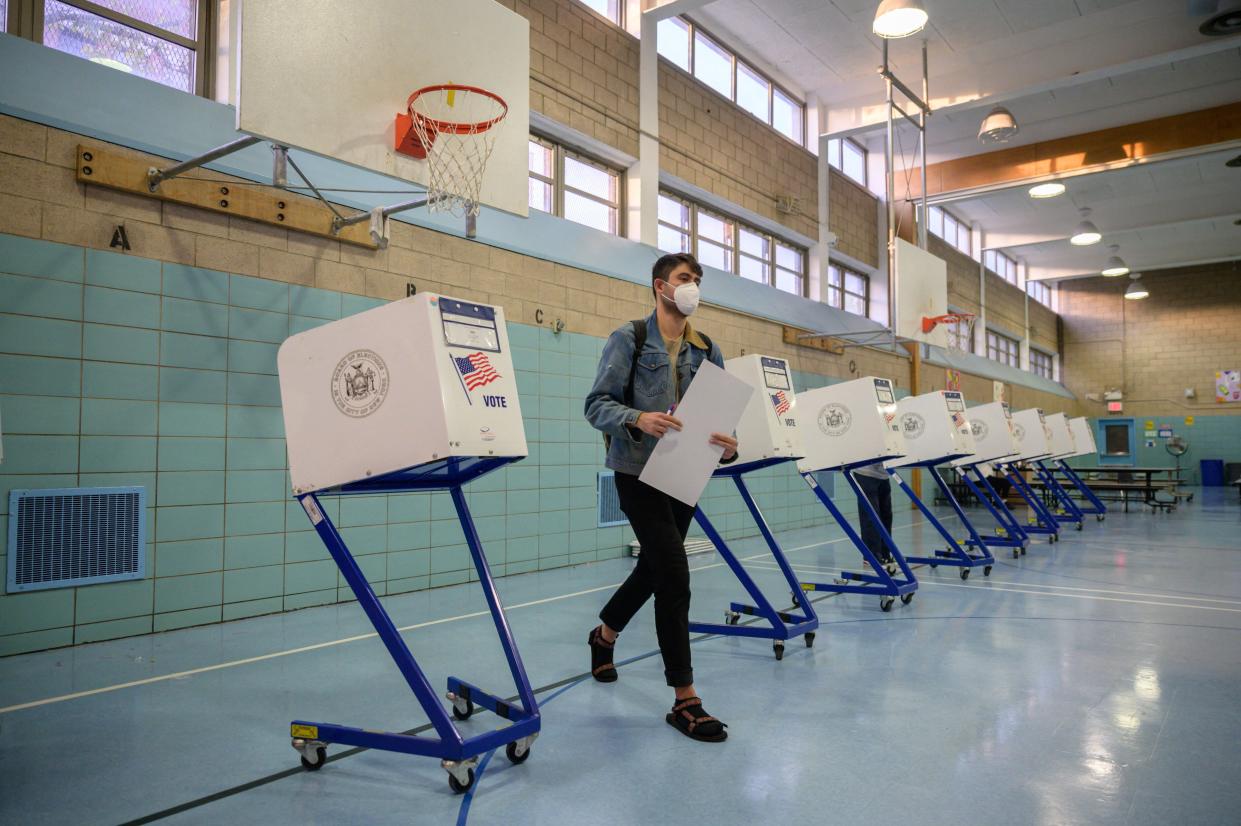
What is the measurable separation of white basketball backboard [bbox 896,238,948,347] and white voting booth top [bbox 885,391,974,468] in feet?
12.0

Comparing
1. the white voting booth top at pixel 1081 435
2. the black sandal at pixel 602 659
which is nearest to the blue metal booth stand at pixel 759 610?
the black sandal at pixel 602 659

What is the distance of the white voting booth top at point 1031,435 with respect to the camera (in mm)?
9430

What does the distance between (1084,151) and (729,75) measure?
576cm

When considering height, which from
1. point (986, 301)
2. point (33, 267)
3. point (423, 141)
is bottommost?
point (33, 267)

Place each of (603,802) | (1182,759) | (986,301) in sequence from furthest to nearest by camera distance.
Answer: (986,301) < (1182,759) < (603,802)

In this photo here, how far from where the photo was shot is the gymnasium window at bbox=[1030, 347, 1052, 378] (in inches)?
Result: 811

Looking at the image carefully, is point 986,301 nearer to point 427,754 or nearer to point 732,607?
point 732,607

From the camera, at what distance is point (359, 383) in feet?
7.07

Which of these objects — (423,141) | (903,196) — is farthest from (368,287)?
(903,196)

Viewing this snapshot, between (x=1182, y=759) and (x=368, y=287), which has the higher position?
(x=368, y=287)

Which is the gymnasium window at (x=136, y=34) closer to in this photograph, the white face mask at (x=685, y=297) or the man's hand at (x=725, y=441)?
the white face mask at (x=685, y=297)

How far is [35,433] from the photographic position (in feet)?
11.7

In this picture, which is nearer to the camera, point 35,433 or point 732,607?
point 35,433

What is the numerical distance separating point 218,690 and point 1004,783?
274 cm
